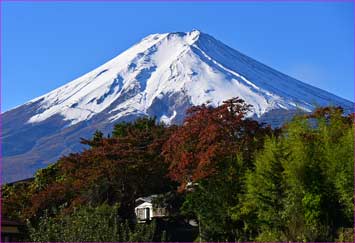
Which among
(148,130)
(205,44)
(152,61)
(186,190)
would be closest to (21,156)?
(152,61)

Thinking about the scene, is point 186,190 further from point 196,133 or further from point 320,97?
point 320,97

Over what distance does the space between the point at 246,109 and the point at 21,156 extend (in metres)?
89.9

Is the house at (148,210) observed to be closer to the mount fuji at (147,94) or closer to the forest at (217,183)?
the forest at (217,183)

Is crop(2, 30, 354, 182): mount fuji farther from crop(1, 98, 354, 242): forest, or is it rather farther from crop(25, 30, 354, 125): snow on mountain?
crop(1, 98, 354, 242): forest

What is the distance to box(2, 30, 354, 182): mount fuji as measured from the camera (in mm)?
107062

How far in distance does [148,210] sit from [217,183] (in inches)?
417

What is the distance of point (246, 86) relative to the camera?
111 metres

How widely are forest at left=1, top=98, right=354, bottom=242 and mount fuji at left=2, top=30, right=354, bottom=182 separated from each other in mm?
74918

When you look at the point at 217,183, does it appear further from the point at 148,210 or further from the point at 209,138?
the point at 148,210

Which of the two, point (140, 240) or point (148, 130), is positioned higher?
point (148, 130)

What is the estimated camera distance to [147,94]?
392 feet

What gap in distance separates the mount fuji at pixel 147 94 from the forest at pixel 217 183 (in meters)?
74.9

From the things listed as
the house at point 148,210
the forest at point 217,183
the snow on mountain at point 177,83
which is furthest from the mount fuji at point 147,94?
the forest at point 217,183

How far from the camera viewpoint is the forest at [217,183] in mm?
15055
